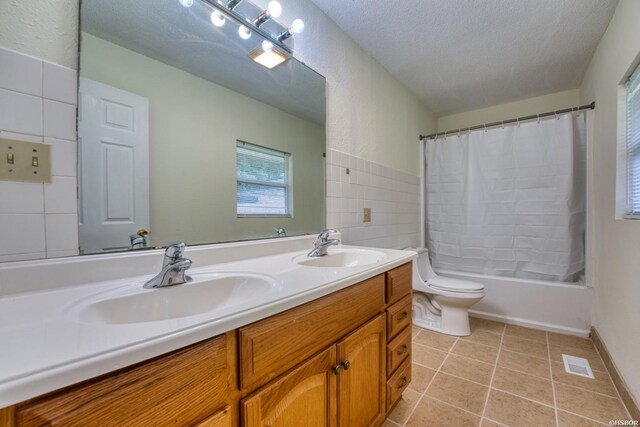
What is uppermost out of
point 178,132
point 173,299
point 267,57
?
point 267,57

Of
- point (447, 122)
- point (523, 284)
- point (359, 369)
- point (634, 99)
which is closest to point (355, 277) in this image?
point (359, 369)

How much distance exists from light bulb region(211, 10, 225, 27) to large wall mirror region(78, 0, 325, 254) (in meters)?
0.02

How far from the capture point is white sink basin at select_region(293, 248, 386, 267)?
1.27 meters

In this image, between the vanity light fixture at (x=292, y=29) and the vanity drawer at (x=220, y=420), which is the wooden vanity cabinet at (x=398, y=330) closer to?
the vanity drawer at (x=220, y=420)

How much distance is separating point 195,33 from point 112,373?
1145 millimetres

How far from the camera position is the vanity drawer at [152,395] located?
0.36 meters

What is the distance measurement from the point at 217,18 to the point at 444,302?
7.52ft

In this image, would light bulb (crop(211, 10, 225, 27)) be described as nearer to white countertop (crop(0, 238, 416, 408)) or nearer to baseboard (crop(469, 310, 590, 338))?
white countertop (crop(0, 238, 416, 408))

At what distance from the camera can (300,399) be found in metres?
0.72

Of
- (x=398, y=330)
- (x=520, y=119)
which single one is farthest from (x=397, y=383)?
(x=520, y=119)

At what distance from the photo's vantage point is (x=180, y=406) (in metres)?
0.47

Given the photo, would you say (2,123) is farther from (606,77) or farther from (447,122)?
(447,122)

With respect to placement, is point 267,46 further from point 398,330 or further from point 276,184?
point 398,330

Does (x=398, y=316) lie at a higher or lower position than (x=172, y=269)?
lower
